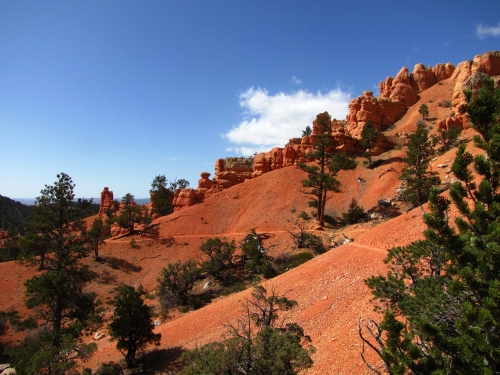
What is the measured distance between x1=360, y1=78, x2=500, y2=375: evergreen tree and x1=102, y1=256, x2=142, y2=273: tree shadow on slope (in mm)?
33899

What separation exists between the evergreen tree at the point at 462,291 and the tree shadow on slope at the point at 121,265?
1335 inches

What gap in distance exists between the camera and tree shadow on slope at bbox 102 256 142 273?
121ft

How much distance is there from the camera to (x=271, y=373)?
8.23m

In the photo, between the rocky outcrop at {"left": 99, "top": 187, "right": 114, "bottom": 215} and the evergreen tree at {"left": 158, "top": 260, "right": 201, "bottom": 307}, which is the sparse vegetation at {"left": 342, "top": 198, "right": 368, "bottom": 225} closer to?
the evergreen tree at {"left": 158, "top": 260, "right": 201, "bottom": 307}

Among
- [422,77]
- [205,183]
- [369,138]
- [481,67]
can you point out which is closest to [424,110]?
[369,138]

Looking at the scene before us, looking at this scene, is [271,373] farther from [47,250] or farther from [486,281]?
[47,250]

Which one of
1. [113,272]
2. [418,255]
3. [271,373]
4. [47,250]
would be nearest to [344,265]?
[418,255]

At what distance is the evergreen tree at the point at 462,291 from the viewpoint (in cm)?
528

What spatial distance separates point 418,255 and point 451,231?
3.30m

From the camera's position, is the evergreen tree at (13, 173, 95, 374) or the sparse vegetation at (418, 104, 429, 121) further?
the sparse vegetation at (418, 104, 429, 121)

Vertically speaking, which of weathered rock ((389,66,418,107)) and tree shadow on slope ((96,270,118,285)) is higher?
weathered rock ((389,66,418,107))

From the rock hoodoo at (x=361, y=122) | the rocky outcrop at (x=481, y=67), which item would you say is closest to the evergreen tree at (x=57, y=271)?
the rock hoodoo at (x=361, y=122)

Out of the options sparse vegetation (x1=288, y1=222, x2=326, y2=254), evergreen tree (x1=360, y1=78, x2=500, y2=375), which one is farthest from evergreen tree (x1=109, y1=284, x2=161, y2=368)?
→ sparse vegetation (x1=288, y1=222, x2=326, y2=254)

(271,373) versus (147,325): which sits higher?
(271,373)
